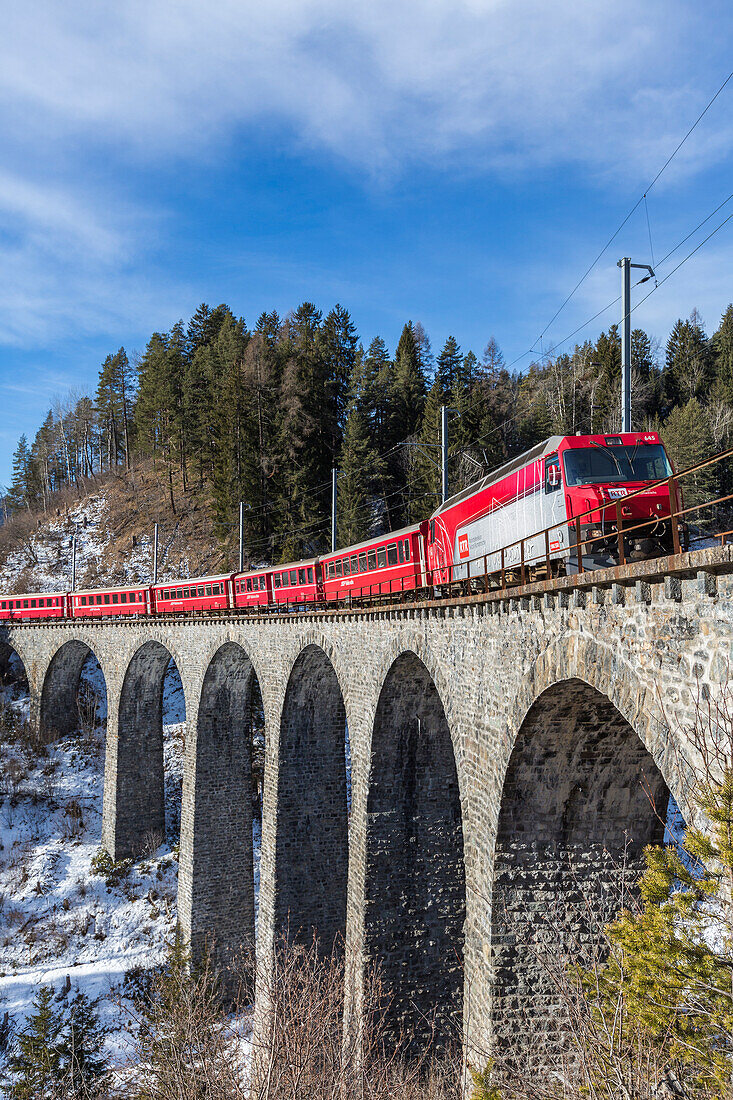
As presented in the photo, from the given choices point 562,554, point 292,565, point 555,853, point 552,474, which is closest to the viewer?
point 555,853

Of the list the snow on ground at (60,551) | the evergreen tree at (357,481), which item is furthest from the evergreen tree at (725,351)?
the snow on ground at (60,551)

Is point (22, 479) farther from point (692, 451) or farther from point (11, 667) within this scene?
point (692, 451)

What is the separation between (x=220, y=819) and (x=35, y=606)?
24.2 meters

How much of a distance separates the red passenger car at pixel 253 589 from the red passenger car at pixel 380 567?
14.2 ft

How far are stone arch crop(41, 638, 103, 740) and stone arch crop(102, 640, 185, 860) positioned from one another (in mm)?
8850

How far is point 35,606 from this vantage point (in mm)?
42500

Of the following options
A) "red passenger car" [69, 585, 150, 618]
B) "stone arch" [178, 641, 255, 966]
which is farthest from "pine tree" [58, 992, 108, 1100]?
"red passenger car" [69, 585, 150, 618]

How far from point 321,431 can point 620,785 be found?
39813mm

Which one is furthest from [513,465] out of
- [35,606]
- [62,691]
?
[35,606]

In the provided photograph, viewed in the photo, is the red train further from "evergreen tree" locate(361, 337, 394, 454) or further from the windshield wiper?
"evergreen tree" locate(361, 337, 394, 454)

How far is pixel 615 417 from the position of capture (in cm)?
4169

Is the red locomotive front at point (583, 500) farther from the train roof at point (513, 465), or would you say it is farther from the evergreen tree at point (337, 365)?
the evergreen tree at point (337, 365)

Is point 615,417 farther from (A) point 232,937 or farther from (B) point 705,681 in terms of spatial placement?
(B) point 705,681

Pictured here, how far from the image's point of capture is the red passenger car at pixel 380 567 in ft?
59.2
